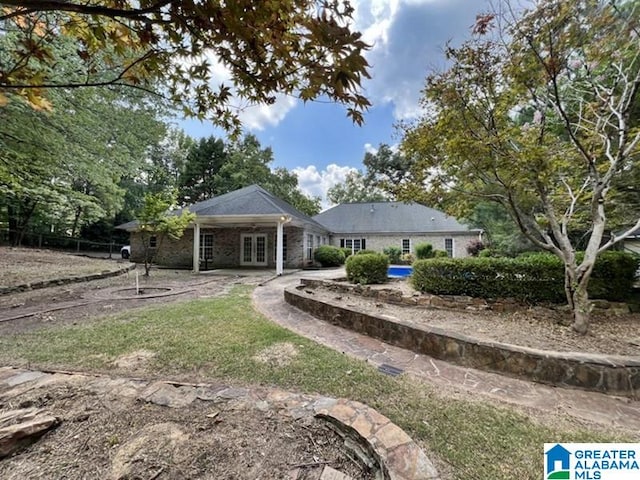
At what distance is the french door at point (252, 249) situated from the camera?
15.7 meters

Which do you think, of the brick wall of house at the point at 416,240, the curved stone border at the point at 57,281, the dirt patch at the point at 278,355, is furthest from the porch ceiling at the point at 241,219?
the brick wall of house at the point at 416,240

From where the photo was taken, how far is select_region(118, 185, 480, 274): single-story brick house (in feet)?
42.8

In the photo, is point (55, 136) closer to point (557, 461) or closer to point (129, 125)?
point (129, 125)

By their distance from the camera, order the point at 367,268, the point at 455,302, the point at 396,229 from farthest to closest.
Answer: the point at 396,229, the point at 367,268, the point at 455,302

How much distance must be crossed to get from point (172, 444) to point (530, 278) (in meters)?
6.65

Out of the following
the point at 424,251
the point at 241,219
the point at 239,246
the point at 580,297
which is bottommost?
the point at 580,297

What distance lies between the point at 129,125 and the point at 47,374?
8359 mm

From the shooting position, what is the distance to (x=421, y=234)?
2055 centimetres

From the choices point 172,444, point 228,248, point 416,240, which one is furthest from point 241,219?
point 416,240

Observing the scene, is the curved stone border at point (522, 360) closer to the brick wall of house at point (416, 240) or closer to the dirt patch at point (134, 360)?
the dirt patch at point (134, 360)

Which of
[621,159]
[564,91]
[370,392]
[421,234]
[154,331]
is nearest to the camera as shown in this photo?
[370,392]

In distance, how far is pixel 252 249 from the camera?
51.7 ft

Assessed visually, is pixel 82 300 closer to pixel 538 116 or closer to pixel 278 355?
pixel 278 355

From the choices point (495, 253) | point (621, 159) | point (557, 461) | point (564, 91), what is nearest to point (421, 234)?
point (495, 253)
